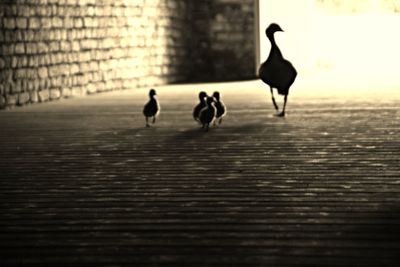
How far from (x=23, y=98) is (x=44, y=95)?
1.76 feet

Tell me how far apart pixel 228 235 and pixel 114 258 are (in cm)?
53

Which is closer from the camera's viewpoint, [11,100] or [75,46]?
[11,100]

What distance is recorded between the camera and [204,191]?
14.6 feet

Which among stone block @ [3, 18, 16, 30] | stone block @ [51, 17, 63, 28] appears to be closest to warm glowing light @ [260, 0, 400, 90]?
stone block @ [51, 17, 63, 28]

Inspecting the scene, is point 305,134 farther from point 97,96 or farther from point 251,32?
point 251,32

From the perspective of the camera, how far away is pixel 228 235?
3.44 meters

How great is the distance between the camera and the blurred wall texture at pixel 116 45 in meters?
10.5

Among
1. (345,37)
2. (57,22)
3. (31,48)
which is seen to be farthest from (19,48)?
(345,37)

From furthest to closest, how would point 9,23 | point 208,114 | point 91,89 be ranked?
point 91,89 < point 9,23 < point 208,114

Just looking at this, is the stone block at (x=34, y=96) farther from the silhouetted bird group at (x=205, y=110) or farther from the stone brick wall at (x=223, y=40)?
the stone brick wall at (x=223, y=40)

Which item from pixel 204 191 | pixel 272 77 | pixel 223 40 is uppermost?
pixel 223 40

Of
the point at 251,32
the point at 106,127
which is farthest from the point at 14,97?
the point at 251,32

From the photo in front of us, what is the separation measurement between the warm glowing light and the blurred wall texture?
96 centimetres

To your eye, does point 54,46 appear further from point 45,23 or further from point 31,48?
point 31,48
